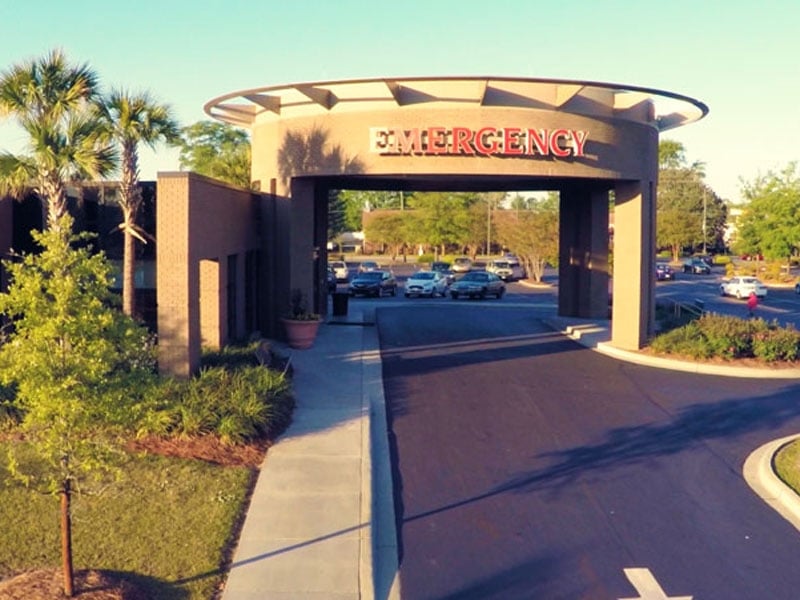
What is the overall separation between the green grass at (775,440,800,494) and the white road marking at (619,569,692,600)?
165 inches

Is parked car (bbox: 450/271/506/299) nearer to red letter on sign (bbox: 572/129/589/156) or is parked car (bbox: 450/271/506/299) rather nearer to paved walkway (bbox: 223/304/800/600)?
red letter on sign (bbox: 572/129/589/156)

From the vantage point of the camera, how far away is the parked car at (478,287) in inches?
1810

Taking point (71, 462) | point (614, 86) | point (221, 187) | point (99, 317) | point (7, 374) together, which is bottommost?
point (71, 462)

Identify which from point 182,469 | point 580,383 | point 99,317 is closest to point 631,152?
point 580,383

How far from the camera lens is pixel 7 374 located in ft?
28.4

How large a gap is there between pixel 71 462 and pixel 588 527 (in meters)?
6.36

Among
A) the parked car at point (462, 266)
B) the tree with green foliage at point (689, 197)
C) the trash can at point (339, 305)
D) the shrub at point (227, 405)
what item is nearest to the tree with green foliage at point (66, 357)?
the shrub at point (227, 405)

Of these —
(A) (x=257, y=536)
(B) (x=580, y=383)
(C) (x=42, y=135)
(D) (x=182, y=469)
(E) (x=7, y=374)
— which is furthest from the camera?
(B) (x=580, y=383)

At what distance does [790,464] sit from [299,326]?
13577mm

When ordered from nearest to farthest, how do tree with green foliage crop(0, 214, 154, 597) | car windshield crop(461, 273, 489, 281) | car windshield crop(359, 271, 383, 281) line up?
tree with green foliage crop(0, 214, 154, 597), car windshield crop(461, 273, 489, 281), car windshield crop(359, 271, 383, 281)

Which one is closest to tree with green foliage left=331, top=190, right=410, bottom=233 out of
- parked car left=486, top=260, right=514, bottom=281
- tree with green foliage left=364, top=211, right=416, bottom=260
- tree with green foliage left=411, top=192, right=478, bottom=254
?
tree with green foliage left=364, top=211, right=416, bottom=260

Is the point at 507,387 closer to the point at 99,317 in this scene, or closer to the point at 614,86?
the point at 614,86

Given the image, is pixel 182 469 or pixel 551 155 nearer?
pixel 182 469

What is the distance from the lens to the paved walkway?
9.66 metres
